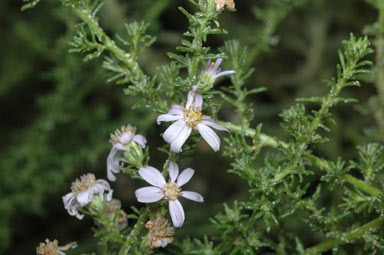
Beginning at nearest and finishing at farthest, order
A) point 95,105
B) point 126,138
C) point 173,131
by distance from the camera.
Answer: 1. point 173,131
2. point 126,138
3. point 95,105

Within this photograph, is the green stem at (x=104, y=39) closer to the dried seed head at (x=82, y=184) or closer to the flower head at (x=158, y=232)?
the dried seed head at (x=82, y=184)

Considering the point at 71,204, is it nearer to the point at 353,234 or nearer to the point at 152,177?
the point at 152,177

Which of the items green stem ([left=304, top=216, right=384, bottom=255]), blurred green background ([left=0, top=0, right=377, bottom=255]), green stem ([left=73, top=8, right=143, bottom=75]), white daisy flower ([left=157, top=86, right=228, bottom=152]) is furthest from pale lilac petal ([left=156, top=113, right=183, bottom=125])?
blurred green background ([left=0, top=0, right=377, bottom=255])

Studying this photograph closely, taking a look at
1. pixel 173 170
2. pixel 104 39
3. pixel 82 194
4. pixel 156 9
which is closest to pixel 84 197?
pixel 82 194

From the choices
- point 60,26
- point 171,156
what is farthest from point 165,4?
point 171,156

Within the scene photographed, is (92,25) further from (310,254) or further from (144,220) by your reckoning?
(310,254)

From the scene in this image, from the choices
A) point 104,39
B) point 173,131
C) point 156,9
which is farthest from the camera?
point 156,9

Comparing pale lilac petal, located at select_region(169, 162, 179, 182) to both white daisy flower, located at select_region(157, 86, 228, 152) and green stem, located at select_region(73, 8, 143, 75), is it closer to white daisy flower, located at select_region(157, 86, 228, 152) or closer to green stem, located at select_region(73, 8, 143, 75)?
white daisy flower, located at select_region(157, 86, 228, 152)

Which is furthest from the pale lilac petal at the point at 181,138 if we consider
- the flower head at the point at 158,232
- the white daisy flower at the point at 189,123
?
the flower head at the point at 158,232
